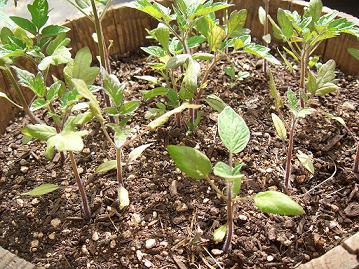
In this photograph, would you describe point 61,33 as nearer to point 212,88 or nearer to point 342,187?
point 212,88

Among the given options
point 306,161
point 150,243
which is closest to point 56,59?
point 150,243

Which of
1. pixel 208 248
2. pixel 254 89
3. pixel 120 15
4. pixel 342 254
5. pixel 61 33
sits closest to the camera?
pixel 342 254

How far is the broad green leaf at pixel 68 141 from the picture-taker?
0.73 meters

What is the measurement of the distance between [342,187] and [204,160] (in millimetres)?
388

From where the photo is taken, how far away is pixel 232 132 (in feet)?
2.68

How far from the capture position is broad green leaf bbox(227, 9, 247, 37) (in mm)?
996

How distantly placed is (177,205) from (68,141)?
33 centimetres

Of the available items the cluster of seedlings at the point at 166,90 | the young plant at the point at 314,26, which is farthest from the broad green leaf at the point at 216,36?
the young plant at the point at 314,26

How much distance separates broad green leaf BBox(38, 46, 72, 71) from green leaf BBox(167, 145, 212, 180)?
11.4 inches

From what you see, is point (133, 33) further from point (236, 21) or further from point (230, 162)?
point (230, 162)

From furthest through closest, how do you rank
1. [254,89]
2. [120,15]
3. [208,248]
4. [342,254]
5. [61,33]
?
1. [120,15]
2. [254,89]
3. [61,33]
4. [208,248]
5. [342,254]

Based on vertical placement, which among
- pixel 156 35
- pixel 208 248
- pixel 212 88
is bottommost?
pixel 208 248

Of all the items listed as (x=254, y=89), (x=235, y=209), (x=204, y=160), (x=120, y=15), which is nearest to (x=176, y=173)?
(x=235, y=209)

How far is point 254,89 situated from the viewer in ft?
4.24
